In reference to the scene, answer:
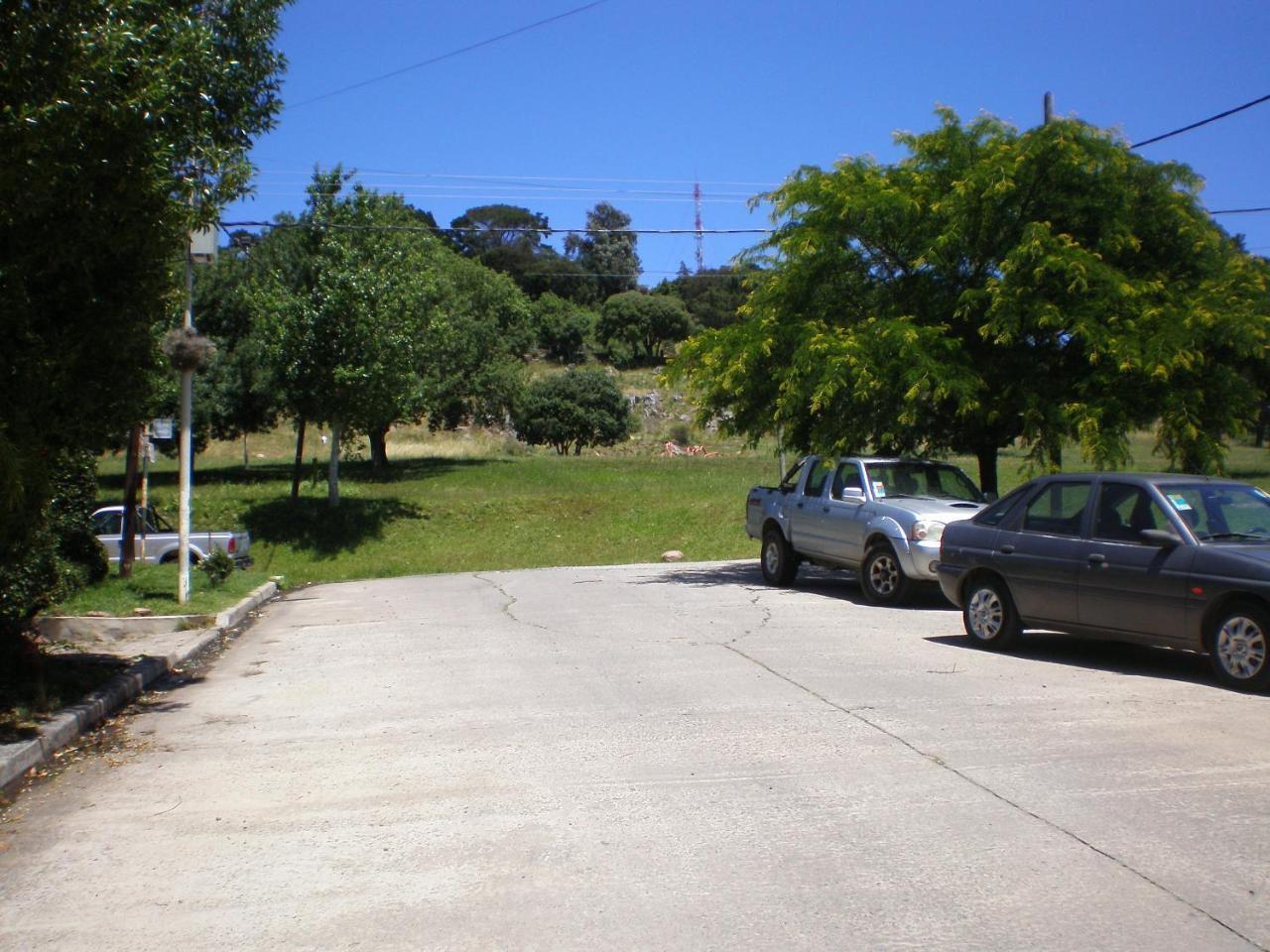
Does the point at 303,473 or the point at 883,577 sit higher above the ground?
the point at 303,473

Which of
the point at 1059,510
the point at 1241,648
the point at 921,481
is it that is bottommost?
the point at 1241,648

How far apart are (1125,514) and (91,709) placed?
8.61m

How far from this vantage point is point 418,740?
805 centimetres

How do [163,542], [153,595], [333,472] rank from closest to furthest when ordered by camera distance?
1. [153,595]
2. [163,542]
3. [333,472]

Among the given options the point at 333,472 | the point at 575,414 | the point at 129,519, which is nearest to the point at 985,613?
the point at 129,519

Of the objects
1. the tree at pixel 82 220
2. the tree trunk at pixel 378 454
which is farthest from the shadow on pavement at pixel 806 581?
the tree trunk at pixel 378 454

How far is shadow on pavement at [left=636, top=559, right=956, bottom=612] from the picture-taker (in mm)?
15609

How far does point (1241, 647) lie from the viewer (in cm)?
888

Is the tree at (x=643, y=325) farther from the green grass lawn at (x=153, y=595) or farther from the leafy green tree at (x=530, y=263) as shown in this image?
the green grass lawn at (x=153, y=595)

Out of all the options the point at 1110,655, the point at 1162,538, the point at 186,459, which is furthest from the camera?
the point at 186,459

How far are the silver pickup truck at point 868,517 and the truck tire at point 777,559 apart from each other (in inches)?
0.6

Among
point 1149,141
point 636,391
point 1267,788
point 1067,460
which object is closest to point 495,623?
point 1267,788

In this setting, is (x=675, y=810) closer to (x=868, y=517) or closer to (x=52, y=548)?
(x=52, y=548)

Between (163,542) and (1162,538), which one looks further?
(163,542)
